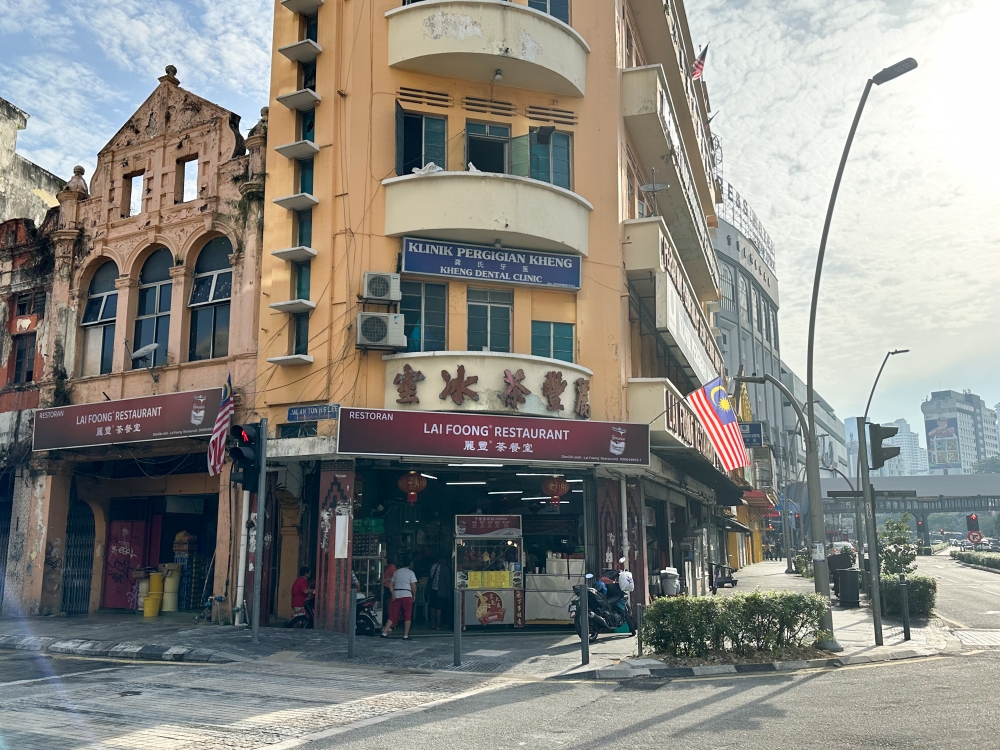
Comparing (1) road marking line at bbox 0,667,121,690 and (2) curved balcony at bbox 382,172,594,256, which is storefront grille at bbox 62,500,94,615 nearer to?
(1) road marking line at bbox 0,667,121,690

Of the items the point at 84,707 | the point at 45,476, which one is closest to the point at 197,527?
the point at 45,476

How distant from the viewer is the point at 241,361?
20.3 metres

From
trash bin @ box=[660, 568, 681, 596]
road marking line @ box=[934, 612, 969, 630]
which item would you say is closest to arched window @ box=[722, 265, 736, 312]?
road marking line @ box=[934, 612, 969, 630]

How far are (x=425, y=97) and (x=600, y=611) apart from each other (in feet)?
39.4

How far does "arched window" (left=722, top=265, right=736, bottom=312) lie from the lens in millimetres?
83238

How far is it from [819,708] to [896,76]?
11395 mm

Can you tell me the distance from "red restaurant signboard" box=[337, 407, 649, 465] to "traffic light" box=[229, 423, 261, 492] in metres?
1.78

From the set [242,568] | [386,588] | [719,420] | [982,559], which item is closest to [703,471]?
[719,420]

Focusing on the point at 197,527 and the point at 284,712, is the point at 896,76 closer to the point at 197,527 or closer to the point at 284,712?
the point at 284,712

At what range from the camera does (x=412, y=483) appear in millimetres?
19344

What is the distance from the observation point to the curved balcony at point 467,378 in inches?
725

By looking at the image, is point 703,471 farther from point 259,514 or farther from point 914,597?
point 259,514

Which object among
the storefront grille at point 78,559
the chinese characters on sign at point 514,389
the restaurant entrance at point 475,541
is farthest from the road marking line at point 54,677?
the storefront grille at point 78,559

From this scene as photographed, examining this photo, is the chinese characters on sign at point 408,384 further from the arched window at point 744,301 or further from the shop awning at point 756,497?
the arched window at point 744,301
